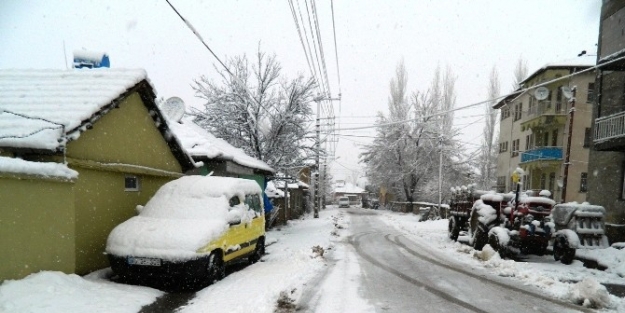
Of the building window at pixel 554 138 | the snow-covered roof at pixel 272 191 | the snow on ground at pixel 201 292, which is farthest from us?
the building window at pixel 554 138

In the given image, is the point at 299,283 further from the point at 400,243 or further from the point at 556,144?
the point at 556,144

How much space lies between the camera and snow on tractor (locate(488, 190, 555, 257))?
33.4 ft

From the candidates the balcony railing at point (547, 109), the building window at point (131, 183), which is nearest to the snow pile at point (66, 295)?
the building window at point (131, 183)

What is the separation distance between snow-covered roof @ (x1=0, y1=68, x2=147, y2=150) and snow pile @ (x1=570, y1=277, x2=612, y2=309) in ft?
27.9

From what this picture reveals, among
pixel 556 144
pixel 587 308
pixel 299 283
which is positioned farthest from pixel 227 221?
pixel 556 144

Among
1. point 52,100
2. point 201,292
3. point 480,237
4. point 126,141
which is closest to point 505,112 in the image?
point 480,237

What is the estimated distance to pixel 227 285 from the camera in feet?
22.2

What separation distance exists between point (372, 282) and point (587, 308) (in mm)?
3334

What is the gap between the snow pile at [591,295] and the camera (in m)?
5.99

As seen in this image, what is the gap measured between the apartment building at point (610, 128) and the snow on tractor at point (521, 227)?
4367 millimetres

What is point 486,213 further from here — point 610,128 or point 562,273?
point 610,128

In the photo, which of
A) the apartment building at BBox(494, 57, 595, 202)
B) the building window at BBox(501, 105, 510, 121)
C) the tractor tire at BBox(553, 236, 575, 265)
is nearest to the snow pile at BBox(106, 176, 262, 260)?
the tractor tire at BBox(553, 236, 575, 265)

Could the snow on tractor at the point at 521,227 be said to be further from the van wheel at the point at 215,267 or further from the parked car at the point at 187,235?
the van wheel at the point at 215,267

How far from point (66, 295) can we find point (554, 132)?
35063 mm
